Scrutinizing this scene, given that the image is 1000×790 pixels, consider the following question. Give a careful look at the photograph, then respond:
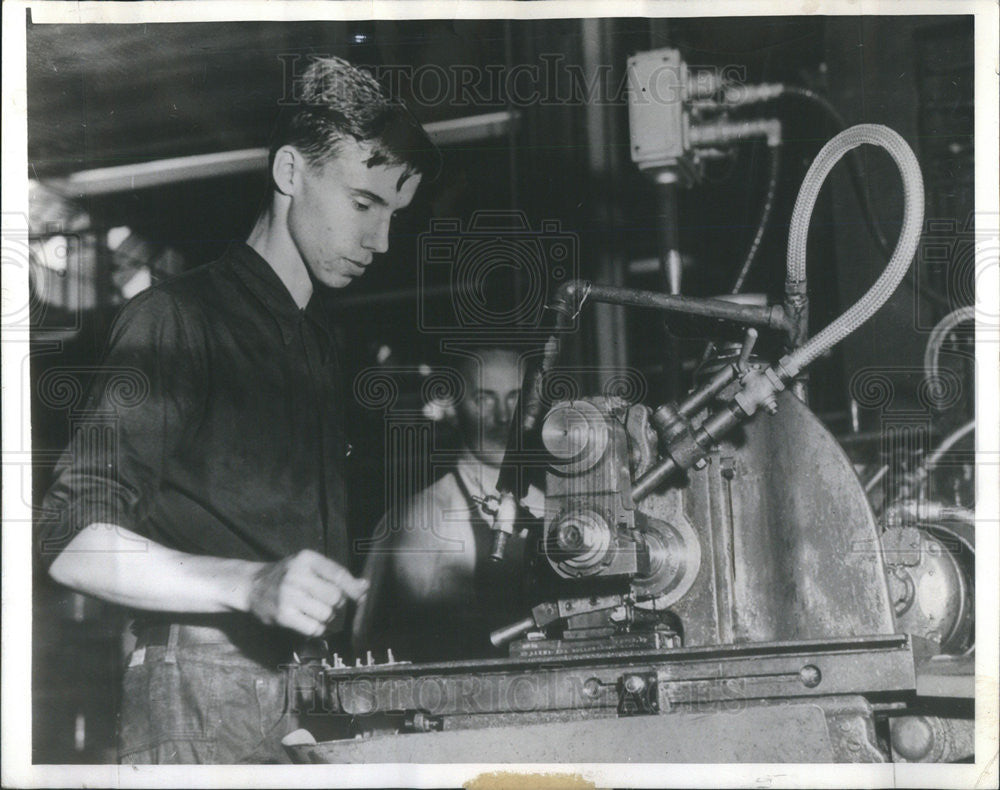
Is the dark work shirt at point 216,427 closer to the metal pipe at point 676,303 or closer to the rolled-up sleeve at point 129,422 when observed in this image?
the rolled-up sleeve at point 129,422

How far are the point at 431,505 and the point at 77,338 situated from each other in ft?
2.88

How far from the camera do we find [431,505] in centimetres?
235

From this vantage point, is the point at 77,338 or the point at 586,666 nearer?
the point at 586,666

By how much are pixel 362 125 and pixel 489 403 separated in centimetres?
68

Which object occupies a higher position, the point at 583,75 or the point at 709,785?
the point at 583,75

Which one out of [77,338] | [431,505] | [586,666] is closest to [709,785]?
[586,666]

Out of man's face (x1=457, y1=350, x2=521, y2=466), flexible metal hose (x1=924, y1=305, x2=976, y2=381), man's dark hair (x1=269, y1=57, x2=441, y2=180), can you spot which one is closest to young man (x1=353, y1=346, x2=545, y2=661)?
man's face (x1=457, y1=350, x2=521, y2=466)

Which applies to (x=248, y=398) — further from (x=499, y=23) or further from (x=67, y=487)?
(x=499, y=23)

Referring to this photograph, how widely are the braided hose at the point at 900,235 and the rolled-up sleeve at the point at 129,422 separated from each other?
1.33 metres

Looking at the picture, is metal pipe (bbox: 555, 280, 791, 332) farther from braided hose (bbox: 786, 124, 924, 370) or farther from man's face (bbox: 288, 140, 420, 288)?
man's face (bbox: 288, 140, 420, 288)

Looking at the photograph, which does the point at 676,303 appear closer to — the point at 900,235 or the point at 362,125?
the point at 900,235

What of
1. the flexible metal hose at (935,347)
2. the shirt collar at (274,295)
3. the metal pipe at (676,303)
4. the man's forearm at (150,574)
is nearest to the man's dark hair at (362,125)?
the shirt collar at (274,295)

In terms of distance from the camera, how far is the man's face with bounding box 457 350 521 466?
235 centimetres

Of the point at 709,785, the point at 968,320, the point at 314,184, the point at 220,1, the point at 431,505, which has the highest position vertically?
the point at 220,1
